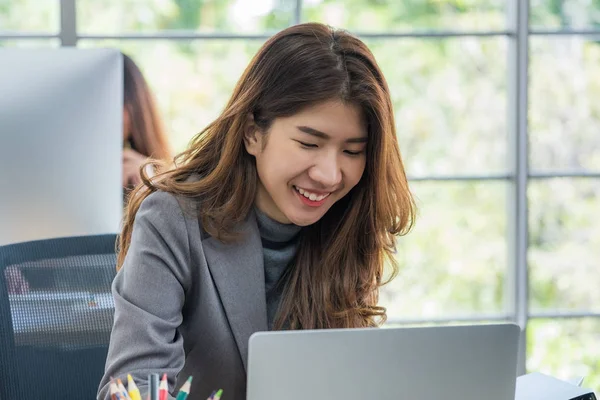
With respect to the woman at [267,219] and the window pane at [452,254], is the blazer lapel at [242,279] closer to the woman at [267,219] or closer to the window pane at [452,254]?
the woman at [267,219]

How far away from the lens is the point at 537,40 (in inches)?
142

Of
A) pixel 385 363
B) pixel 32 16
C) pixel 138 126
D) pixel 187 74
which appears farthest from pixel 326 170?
pixel 32 16

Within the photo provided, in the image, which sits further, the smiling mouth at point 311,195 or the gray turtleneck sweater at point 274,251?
the gray turtleneck sweater at point 274,251

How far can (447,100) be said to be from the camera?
360 centimetres

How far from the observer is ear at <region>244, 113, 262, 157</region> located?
59.7 inches

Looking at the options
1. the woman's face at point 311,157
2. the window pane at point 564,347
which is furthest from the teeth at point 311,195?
the window pane at point 564,347

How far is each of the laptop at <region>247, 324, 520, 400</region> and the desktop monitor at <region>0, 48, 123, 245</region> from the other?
30.0 inches

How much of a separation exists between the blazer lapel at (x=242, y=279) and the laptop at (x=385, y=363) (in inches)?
19.1

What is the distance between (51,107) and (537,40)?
237cm

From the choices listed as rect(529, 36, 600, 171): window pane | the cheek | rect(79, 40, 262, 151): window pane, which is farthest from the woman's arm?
rect(529, 36, 600, 171): window pane

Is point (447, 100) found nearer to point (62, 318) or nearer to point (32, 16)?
point (32, 16)

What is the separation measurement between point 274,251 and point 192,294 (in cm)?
17

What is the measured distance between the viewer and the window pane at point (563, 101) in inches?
143

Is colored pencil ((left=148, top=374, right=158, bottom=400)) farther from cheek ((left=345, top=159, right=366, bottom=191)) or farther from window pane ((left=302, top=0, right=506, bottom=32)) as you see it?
window pane ((left=302, top=0, right=506, bottom=32))
